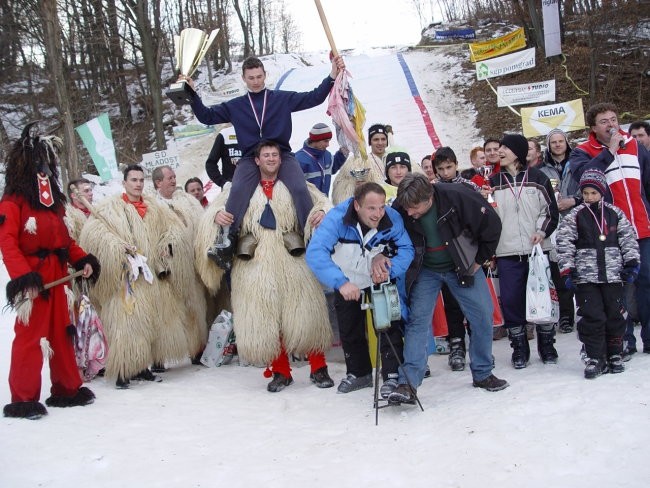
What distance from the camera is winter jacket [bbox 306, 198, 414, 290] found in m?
3.99

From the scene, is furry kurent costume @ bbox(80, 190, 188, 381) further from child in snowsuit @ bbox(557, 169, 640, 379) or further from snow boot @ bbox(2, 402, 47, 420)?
child in snowsuit @ bbox(557, 169, 640, 379)

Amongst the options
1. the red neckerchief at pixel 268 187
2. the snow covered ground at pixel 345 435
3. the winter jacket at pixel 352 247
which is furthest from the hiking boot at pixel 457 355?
the red neckerchief at pixel 268 187

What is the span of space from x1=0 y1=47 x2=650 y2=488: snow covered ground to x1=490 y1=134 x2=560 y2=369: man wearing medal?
0.78 feet

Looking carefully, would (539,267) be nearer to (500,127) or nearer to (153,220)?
(153,220)

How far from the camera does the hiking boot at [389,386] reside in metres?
3.97

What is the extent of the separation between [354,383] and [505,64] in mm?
16769

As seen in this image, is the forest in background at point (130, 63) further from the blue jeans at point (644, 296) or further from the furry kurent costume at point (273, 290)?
the blue jeans at point (644, 296)

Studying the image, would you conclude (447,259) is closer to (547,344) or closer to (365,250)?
(365,250)

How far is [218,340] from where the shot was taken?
5.48 meters

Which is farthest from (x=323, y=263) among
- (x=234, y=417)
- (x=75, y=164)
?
(x=75, y=164)

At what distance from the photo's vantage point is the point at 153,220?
16.8 ft

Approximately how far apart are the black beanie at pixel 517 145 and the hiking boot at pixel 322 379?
7.54 ft

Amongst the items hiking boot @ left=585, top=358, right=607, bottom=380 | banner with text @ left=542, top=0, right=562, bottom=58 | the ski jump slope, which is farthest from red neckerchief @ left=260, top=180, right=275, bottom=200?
banner with text @ left=542, top=0, right=562, bottom=58

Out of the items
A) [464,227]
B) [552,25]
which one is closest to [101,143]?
[464,227]
